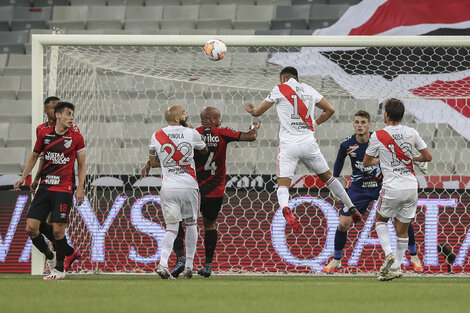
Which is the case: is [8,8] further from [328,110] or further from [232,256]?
[328,110]

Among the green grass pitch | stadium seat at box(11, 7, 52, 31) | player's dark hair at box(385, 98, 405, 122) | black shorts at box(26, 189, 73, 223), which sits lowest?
the green grass pitch

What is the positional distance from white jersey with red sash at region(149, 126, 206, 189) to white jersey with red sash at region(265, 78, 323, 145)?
2.75 ft

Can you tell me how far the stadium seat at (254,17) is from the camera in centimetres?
1447

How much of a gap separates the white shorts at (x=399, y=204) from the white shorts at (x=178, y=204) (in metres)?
1.75

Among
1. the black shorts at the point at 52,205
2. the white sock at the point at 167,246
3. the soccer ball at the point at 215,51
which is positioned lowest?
the white sock at the point at 167,246

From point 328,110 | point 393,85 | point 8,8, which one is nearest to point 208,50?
point 328,110

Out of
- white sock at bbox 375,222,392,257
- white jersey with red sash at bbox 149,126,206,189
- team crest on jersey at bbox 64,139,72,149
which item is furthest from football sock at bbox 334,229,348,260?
team crest on jersey at bbox 64,139,72,149

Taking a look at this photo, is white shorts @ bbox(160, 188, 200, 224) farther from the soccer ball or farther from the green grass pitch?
the soccer ball

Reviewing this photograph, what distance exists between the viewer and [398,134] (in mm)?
7941

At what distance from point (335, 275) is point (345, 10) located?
240 inches

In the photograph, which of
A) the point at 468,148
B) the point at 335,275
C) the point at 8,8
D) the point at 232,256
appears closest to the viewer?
the point at 335,275

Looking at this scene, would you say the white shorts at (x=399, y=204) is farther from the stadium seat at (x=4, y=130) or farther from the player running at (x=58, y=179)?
the stadium seat at (x=4, y=130)

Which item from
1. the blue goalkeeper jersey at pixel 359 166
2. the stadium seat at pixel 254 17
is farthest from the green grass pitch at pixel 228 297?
the stadium seat at pixel 254 17

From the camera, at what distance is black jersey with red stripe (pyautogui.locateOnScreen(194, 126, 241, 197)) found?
28.1ft
